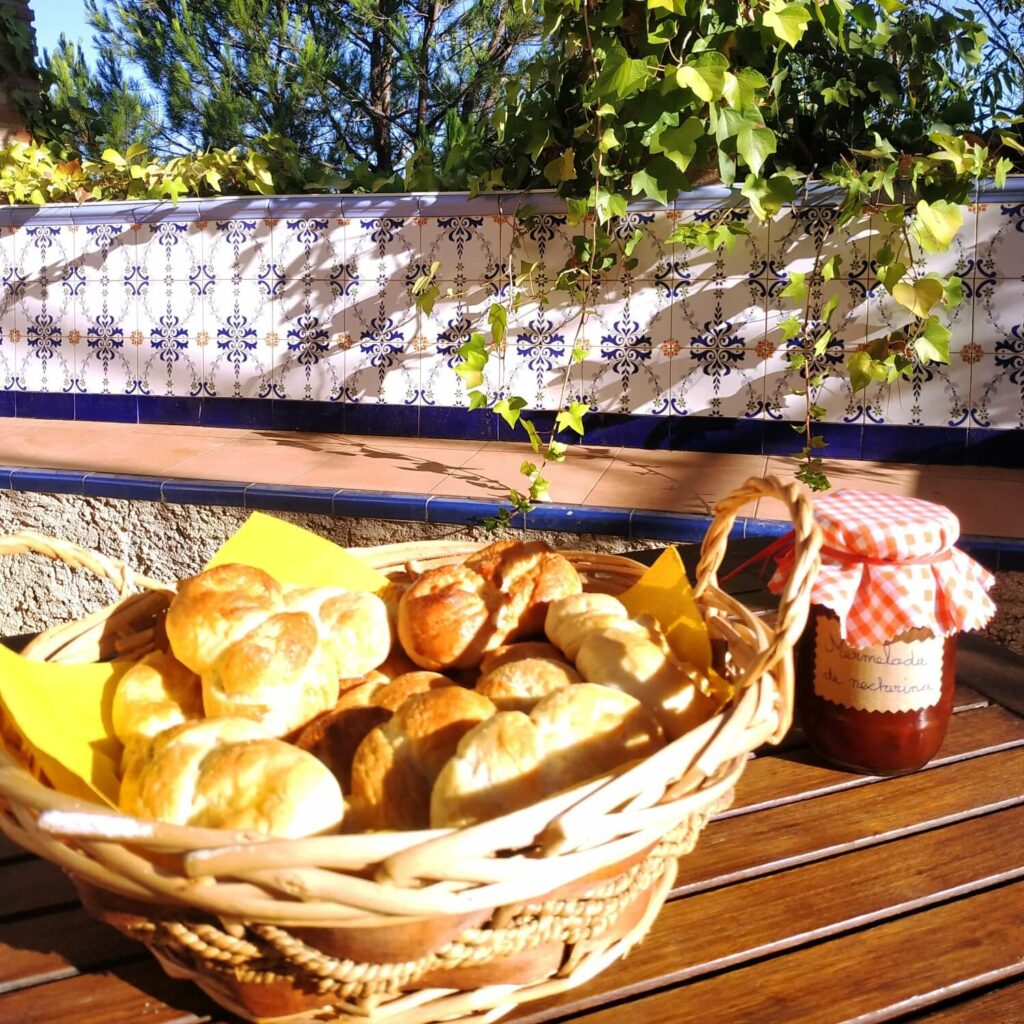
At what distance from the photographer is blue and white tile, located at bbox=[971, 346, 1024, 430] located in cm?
258

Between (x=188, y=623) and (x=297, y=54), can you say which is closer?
(x=188, y=623)

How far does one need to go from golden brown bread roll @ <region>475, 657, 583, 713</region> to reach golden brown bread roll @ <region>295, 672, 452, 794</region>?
62 millimetres

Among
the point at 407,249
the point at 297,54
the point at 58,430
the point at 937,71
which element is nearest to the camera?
the point at 937,71

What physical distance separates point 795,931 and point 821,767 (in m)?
0.26

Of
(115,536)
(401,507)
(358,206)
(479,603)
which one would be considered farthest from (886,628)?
(358,206)

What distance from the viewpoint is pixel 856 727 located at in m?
0.90

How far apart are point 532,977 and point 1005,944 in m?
0.35

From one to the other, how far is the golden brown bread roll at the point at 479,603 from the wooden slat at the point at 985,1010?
488 millimetres

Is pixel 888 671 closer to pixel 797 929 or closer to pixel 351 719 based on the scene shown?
pixel 797 929

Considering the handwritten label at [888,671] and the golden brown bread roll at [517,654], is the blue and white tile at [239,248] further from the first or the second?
the handwritten label at [888,671]

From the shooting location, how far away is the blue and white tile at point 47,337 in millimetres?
3365

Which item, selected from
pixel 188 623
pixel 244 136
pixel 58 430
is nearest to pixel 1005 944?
pixel 188 623

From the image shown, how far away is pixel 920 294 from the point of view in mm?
2266

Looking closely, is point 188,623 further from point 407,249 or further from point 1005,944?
point 407,249
